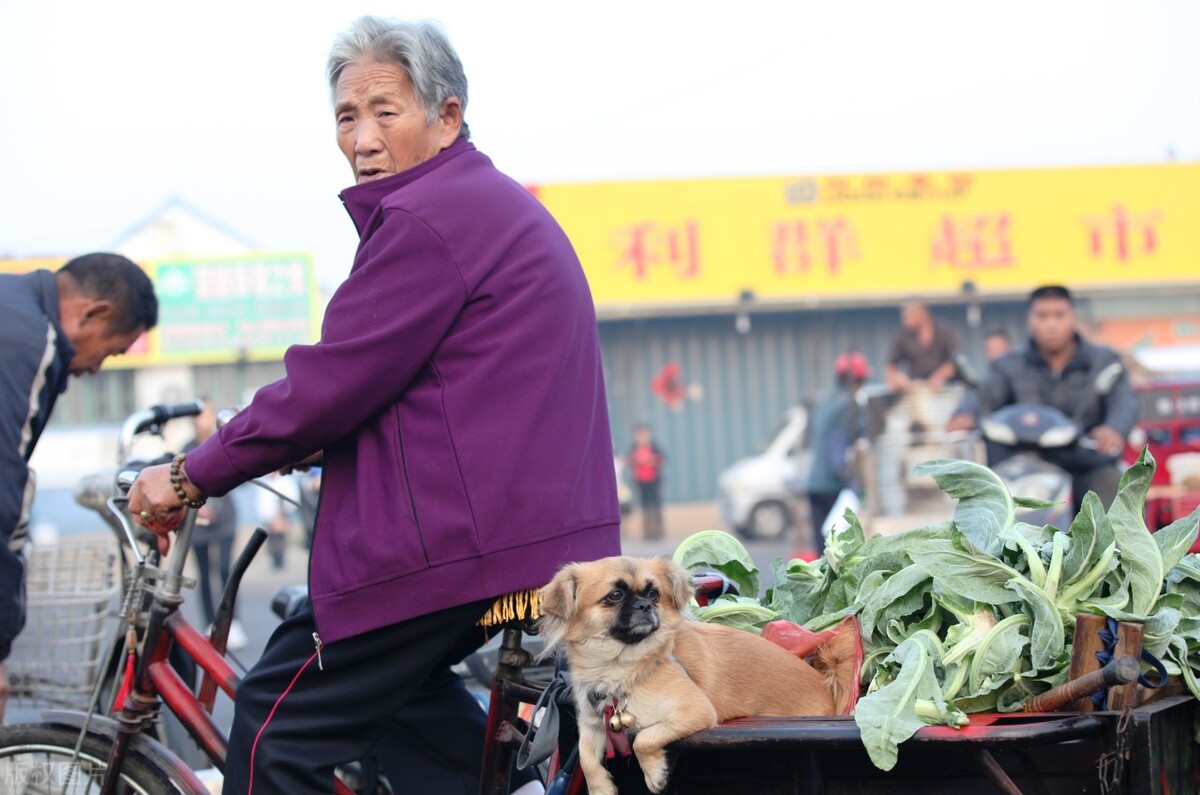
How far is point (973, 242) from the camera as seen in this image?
2681cm

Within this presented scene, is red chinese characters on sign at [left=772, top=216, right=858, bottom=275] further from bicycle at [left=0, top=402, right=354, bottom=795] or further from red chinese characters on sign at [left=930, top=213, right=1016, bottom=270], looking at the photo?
bicycle at [left=0, top=402, right=354, bottom=795]

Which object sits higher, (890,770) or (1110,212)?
Answer: (1110,212)

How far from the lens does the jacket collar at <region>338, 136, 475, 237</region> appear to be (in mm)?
2523

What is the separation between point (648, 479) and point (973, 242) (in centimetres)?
1089

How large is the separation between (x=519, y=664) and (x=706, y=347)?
25.2 metres

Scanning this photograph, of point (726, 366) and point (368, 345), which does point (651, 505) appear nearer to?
point (726, 366)

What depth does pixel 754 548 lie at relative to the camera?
1823 centimetres

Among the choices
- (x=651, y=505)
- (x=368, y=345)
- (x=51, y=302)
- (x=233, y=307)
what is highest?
(x=233, y=307)

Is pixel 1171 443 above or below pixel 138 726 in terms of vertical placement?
below

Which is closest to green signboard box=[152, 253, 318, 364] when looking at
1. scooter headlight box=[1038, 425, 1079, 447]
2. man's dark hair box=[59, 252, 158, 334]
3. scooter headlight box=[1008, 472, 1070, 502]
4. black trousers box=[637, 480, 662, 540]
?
black trousers box=[637, 480, 662, 540]

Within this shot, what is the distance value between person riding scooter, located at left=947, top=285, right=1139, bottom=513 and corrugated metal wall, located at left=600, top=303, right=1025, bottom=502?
20.0 meters

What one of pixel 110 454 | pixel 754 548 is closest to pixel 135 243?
pixel 110 454

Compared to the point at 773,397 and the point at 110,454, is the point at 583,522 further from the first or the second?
the point at 110,454

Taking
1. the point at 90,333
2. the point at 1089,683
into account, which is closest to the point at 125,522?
the point at 90,333
